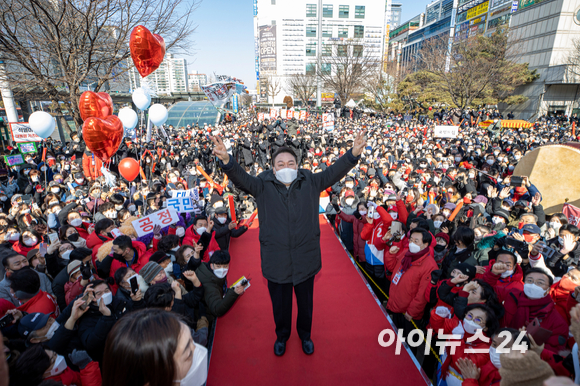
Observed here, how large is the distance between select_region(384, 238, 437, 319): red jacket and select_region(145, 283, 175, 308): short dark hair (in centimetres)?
250

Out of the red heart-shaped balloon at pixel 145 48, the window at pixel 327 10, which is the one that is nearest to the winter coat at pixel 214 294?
the red heart-shaped balloon at pixel 145 48

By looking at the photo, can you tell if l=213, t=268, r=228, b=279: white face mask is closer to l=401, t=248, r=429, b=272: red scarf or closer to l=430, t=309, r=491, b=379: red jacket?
l=401, t=248, r=429, b=272: red scarf

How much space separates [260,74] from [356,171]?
2681 inches

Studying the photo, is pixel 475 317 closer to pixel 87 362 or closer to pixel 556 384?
pixel 556 384

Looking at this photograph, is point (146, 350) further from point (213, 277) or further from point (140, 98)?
point (140, 98)

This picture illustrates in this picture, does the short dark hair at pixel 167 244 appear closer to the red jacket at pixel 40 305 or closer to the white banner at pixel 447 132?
the red jacket at pixel 40 305

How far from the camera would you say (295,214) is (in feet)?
7.38

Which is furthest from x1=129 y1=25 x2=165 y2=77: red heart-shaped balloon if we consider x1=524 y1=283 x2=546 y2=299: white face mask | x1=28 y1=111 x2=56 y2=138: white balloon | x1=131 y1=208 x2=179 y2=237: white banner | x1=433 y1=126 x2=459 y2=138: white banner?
x1=433 y1=126 x2=459 y2=138: white banner

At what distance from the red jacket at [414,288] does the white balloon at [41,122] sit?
7.88 metres

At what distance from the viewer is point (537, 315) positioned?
2.43 m

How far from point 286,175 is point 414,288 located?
2108 mm

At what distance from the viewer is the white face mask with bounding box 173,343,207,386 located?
4.04 ft

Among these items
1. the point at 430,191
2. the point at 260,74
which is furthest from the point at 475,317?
the point at 260,74

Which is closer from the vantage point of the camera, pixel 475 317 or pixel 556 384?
pixel 556 384
